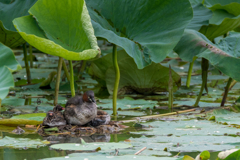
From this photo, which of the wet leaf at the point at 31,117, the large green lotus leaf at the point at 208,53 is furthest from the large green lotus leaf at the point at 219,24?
the wet leaf at the point at 31,117

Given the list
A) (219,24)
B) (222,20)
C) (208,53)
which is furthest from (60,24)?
(222,20)

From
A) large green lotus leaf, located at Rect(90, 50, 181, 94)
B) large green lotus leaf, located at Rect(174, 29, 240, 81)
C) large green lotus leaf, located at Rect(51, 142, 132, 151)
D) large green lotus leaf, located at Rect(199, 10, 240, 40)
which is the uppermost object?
large green lotus leaf, located at Rect(199, 10, 240, 40)

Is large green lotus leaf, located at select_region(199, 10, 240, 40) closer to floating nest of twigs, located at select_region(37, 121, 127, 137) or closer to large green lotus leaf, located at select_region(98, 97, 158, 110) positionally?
large green lotus leaf, located at select_region(98, 97, 158, 110)

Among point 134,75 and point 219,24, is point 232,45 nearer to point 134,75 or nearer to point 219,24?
point 219,24

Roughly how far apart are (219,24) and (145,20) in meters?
0.87

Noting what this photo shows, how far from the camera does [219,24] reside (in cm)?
371

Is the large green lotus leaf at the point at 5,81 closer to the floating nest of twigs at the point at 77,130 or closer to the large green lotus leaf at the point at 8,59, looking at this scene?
the large green lotus leaf at the point at 8,59

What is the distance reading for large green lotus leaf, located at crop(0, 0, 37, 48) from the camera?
12.3 ft

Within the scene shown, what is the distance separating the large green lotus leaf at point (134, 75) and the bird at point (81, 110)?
1317 mm

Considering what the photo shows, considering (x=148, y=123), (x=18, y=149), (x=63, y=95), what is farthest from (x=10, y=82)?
(x=63, y=95)

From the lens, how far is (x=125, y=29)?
10.7 feet

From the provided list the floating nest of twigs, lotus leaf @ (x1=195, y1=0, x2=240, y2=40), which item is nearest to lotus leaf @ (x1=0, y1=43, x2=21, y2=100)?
the floating nest of twigs

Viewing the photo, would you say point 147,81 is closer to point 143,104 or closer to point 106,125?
point 143,104

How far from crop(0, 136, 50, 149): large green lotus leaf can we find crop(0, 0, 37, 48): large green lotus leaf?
5.23 feet
